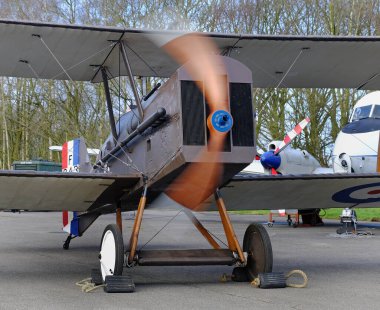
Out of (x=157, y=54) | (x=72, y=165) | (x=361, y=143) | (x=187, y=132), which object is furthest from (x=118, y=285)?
(x=361, y=143)

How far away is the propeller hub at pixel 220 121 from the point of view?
5.75 meters

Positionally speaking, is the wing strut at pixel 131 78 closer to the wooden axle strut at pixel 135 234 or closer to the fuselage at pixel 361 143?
the wooden axle strut at pixel 135 234

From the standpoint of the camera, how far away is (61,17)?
31.9 meters

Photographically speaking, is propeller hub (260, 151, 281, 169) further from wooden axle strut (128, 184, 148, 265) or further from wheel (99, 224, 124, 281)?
wheel (99, 224, 124, 281)

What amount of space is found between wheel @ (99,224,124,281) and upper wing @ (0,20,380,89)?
2.41 metres

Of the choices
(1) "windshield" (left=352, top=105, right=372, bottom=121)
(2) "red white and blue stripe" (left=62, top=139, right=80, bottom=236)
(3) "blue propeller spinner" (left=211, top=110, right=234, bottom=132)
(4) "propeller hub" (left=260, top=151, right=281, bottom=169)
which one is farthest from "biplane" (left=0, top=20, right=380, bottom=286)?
(4) "propeller hub" (left=260, top=151, right=281, bottom=169)

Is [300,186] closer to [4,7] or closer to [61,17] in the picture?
[61,17]

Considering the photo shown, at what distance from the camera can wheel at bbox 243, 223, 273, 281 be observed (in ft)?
21.1

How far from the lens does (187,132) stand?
580 centimetres

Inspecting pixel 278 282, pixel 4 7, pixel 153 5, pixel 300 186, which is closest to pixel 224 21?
pixel 153 5

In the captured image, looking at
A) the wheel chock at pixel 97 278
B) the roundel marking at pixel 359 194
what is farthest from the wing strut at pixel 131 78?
the roundel marking at pixel 359 194

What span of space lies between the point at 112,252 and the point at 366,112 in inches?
474

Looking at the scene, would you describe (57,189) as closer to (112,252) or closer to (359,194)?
(112,252)

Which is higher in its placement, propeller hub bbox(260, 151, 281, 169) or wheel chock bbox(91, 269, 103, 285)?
propeller hub bbox(260, 151, 281, 169)
